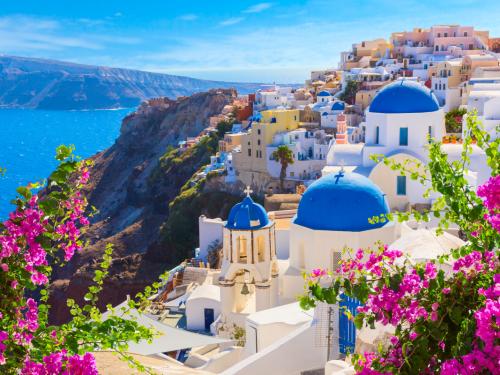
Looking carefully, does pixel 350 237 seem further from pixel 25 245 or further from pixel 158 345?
pixel 25 245

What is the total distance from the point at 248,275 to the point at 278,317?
2994 millimetres

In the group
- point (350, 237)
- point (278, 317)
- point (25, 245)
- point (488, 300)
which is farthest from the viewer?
point (350, 237)

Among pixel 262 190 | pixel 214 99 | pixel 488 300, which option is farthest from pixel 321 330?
pixel 214 99

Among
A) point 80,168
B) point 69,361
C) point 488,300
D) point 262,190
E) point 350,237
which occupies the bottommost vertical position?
point 262,190

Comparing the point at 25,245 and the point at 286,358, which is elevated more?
the point at 25,245

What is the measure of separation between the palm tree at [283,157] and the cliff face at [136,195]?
9085mm

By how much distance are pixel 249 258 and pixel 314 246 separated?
5.08 ft

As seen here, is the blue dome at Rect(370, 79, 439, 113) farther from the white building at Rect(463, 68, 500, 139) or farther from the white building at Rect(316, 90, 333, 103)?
the white building at Rect(316, 90, 333, 103)

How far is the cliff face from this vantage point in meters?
45.4

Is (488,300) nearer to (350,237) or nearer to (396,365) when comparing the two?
(396,365)

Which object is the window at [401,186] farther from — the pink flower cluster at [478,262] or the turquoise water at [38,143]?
the turquoise water at [38,143]

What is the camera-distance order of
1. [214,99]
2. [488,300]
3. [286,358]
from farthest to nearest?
[214,99], [286,358], [488,300]

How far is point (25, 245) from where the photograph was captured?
4680 mm

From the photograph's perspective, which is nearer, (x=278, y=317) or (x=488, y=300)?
(x=488, y=300)
